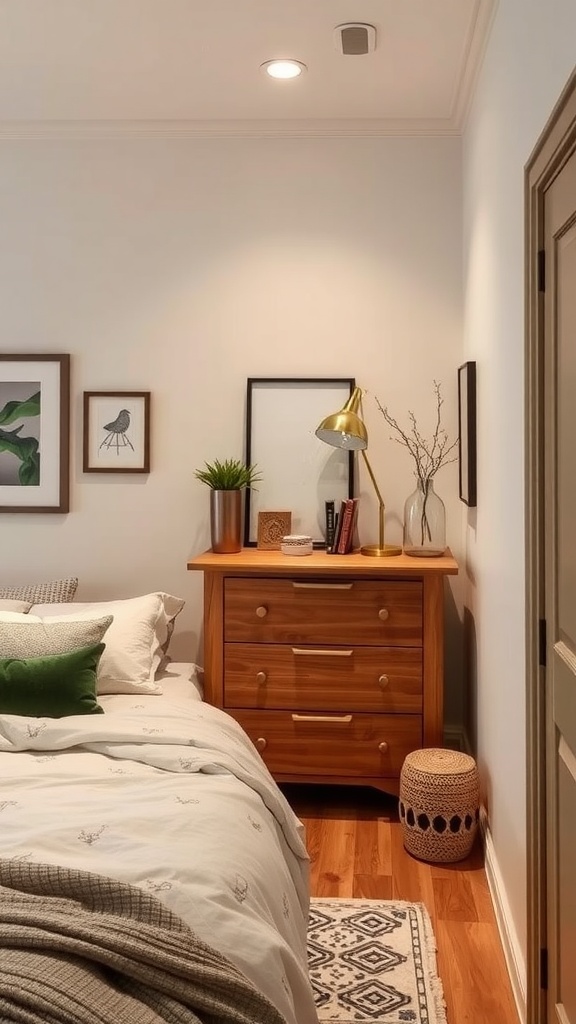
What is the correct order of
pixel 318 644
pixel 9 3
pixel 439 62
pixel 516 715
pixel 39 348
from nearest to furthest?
pixel 516 715
pixel 9 3
pixel 439 62
pixel 318 644
pixel 39 348

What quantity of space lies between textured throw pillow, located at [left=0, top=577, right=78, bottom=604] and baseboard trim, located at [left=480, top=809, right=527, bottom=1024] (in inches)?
69.5

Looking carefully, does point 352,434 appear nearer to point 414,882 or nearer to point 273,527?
point 273,527

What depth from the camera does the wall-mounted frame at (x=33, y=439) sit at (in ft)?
12.1

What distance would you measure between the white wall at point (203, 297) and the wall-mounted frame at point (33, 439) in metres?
0.07

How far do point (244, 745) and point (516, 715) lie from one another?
0.90 metres

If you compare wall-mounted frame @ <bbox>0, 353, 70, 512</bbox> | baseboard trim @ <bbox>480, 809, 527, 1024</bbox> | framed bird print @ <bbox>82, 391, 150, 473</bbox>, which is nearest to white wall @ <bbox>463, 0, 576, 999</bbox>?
baseboard trim @ <bbox>480, 809, 527, 1024</bbox>

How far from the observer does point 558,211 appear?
65.1 inches

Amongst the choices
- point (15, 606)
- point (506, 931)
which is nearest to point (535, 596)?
point (506, 931)

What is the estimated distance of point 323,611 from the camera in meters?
3.23

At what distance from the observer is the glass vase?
11.3ft

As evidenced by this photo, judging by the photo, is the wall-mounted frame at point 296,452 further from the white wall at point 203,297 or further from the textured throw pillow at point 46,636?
the textured throw pillow at point 46,636

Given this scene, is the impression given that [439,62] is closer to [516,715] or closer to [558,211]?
[558,211]

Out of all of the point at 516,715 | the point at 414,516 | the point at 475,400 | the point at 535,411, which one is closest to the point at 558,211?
the point at 535,411

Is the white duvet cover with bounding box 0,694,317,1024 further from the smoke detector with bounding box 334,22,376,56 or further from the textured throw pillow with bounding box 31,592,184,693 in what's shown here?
the smoke detector with bounding box 334,22,376,56
